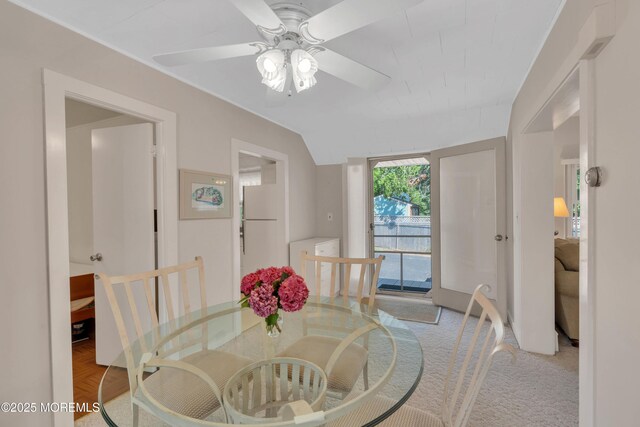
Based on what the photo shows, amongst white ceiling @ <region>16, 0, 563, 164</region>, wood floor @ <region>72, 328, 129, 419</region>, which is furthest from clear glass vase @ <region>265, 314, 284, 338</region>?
white ceiling @ <region>16, 0, 563, 164</region>

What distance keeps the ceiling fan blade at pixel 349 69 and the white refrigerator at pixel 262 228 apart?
2561 millimetres

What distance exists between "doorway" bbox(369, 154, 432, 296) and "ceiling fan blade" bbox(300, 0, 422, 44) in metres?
3.85

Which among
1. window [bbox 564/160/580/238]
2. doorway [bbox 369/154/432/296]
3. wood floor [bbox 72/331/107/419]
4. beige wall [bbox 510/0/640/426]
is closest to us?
beige wall [bbox 510/0/640/426]

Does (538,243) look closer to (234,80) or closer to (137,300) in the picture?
(234,80)

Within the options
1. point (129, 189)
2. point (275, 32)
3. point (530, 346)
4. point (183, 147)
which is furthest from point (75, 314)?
point (530, 346)

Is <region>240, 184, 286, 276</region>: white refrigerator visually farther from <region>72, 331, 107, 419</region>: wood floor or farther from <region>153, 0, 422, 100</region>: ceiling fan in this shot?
<region>153, 0, 422, 100</region>: ceiling fan

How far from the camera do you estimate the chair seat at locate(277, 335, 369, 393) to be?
1.50m

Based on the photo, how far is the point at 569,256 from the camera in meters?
2.95

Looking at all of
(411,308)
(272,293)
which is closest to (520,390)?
(411,308)

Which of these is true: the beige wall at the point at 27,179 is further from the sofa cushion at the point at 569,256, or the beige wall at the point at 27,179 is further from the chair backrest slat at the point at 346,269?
the sofa cushion at the point at 569,256

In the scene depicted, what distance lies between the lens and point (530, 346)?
2693 mm

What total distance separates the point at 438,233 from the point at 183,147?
3112 mm

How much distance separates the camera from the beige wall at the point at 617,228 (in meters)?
1.01

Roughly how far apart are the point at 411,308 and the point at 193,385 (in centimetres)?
316
